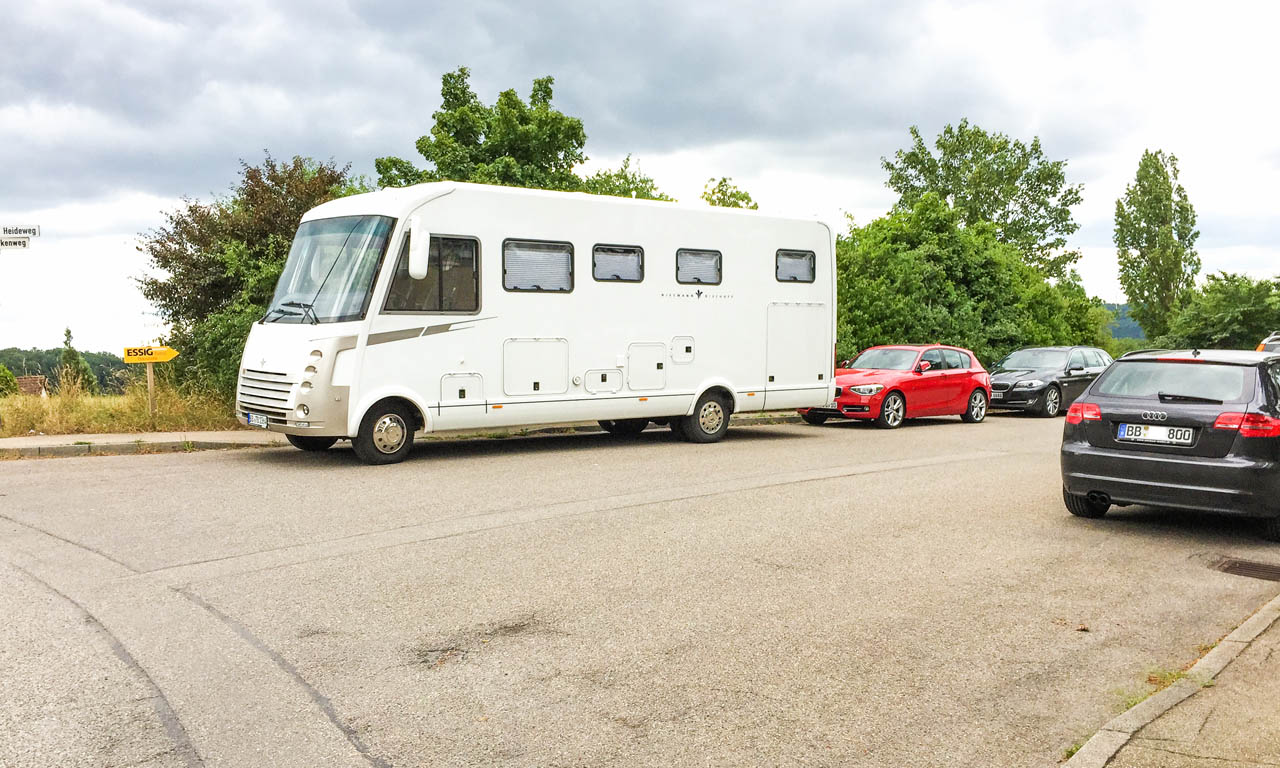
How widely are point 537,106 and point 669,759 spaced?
24.3m

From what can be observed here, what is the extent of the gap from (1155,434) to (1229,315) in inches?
1440

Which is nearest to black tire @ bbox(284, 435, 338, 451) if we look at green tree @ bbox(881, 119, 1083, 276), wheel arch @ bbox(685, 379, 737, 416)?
wheel arch @ bbox(685, 379, 737, 416)

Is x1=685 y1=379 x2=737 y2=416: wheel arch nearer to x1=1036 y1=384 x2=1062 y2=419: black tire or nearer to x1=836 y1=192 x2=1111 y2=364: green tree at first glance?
x1=836 y1=192 x2=1111 y2=364: green tree

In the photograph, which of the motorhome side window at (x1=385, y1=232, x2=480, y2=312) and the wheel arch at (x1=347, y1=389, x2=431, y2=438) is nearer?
the wheel arch at (x1=347, y1=389, x2=431, y2=438)

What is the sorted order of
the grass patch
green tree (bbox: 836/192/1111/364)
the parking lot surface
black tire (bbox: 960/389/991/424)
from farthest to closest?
green tree (bbox: 836/192/1111/364), black tire (bbox: 960/389/991/424), the grass patch, the parking lot surface

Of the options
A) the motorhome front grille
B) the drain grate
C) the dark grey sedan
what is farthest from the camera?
the dark grey sedan

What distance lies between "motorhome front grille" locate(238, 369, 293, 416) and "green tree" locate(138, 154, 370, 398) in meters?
4.97

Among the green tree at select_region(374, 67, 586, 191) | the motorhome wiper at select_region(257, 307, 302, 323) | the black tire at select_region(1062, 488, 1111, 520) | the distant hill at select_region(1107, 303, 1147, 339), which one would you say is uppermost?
the green tree at select_region(374, 67, 586, 191)

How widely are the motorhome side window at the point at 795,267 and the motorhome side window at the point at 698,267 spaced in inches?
46.9

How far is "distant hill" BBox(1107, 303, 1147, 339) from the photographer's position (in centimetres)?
7456

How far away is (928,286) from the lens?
1164 inches

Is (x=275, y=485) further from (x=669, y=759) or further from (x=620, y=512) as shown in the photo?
(x=669, y=759)

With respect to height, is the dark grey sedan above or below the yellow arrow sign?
below

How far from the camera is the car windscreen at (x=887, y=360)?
19.8 m
